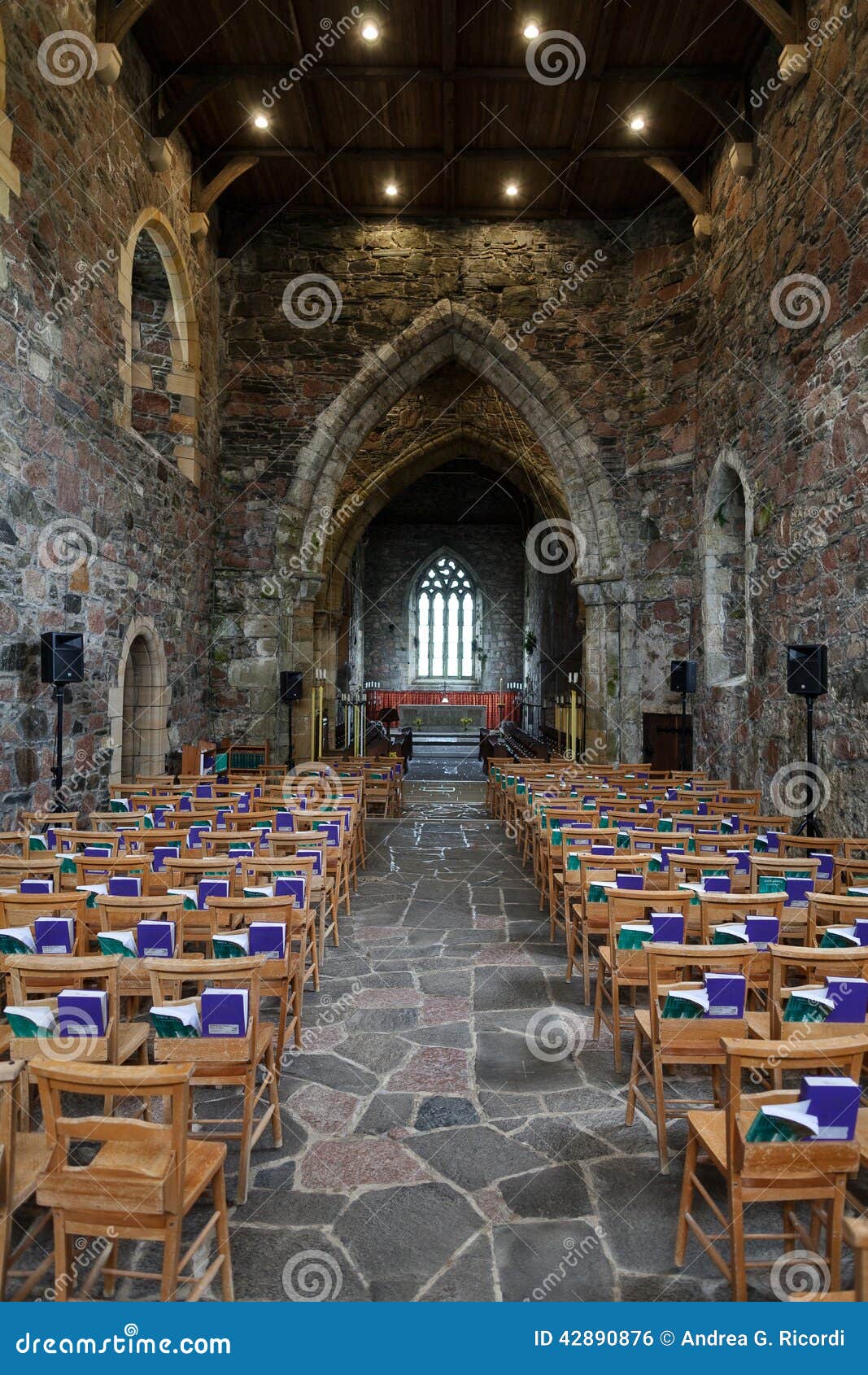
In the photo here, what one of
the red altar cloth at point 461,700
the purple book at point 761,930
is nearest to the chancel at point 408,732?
the purple book at point 761,930

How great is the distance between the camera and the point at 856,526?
659cm

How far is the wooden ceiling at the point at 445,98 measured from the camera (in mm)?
9062

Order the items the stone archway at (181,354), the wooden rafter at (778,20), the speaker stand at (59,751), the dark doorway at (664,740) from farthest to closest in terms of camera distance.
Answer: the dark doorway at (664,740) < the stone archway at (181,354) < the wooden rafter at (778,20) < the speaker stand at (59,751)

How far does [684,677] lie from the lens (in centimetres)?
1096

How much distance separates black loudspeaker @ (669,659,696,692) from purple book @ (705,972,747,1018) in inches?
334

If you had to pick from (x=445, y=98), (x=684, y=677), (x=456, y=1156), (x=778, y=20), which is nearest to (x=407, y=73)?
(x=445, y=98)

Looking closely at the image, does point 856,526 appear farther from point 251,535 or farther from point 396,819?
point 251,535

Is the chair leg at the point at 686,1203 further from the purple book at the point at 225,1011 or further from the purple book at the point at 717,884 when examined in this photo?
the purple book at the point at 717,884

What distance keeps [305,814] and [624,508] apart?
877 centimetres

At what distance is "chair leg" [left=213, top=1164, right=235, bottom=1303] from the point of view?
84.4 inches

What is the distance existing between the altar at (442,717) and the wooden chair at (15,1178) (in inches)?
866

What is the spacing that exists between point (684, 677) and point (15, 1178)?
32.8 feet

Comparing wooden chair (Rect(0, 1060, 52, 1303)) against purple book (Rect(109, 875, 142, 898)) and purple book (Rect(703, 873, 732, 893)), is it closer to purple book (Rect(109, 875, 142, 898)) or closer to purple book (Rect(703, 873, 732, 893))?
purple book (Rect(109, 875, 142, 898))

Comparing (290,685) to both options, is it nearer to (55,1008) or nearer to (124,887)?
(124,887)
